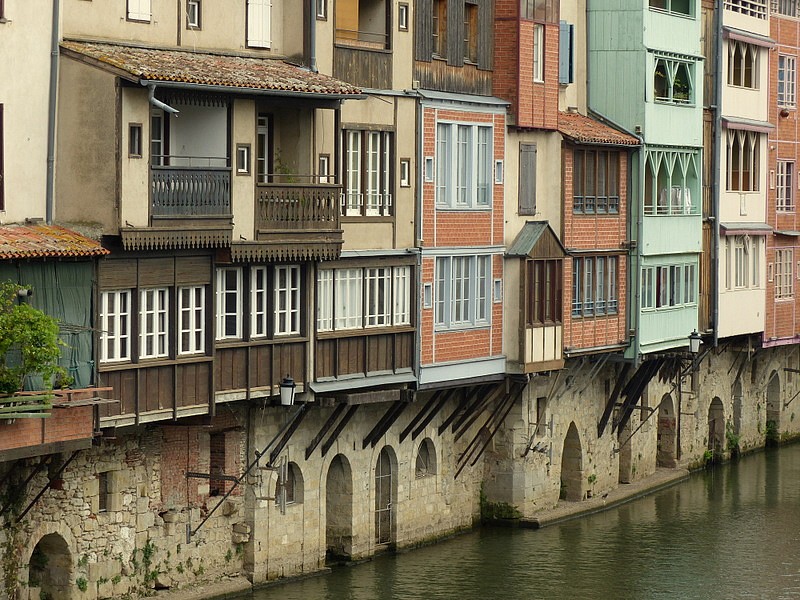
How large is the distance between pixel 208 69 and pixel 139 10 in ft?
5.26

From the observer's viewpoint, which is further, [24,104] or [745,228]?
[745,228]

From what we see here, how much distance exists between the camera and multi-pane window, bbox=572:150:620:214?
4988 cm

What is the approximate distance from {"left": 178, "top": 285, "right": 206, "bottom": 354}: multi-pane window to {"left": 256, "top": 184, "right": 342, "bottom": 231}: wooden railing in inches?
68.2

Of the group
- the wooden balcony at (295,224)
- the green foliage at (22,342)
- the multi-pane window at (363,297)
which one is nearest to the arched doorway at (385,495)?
the multi-pane window at (363,297)

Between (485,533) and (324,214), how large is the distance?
11.9 metres

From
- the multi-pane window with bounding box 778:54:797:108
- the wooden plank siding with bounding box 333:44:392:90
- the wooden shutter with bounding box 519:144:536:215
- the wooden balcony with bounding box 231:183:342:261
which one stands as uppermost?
the multi-pane window with bounding box 778:54:797:108

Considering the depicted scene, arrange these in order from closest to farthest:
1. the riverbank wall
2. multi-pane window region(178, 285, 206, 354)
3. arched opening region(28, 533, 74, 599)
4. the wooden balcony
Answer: arched opening region(28, 533, 74, 599)
the riverbank wall
multi-pane window region(178, 285, 206, 354)
the wooden balcony

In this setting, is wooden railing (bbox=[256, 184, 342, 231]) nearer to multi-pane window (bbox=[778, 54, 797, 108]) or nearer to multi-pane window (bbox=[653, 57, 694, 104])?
multi-pane window (bbox=[653, 57, 694, 104])

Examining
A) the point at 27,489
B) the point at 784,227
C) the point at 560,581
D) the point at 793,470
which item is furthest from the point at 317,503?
the point at 784,227

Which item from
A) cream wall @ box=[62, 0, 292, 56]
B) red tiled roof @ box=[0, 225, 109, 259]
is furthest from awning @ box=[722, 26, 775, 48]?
red tiled roof @ box=[0, 225, 109, 259]

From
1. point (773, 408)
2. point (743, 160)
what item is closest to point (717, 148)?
point (743, 160)

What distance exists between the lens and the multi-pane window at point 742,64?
60.0 m

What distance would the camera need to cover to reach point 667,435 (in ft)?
194

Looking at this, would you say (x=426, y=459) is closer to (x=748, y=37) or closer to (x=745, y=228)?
(x=745, y=228)
